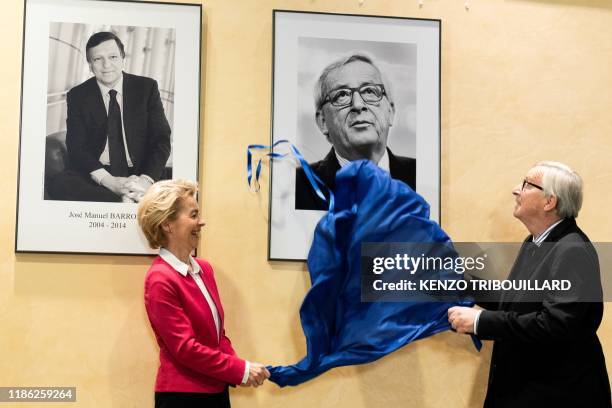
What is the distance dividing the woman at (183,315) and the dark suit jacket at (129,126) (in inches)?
8.7

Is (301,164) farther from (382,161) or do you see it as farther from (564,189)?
(564,189)

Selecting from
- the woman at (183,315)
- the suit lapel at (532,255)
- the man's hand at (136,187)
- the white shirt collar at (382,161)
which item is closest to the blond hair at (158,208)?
the woman at (183,315)

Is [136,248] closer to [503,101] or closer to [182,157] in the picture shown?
[182,157]

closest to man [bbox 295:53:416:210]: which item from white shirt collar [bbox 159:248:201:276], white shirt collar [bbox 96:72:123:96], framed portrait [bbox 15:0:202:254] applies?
framed portrait [bbox 15:0:202:254]

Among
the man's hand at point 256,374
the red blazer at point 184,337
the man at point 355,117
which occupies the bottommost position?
the man's hand at point 256,374

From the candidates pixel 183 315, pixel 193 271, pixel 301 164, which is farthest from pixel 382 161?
pixel 183 315

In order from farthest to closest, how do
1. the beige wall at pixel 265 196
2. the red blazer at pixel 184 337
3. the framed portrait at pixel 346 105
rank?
the framed portrait at pixel 346 105
the beige wall at pixel 265 196
the red blazer at pixel 184 337

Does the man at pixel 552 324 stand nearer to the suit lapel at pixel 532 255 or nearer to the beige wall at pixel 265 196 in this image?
the suit lapel at pixel 532 255

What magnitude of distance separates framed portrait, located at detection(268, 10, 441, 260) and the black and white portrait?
38 centimetres

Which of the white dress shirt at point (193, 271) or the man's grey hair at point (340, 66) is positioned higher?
the man's grey hair at point (340, 66)

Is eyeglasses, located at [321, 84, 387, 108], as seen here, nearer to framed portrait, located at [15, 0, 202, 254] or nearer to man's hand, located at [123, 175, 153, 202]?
framed portrait, located at [15, 0, 202, 254]

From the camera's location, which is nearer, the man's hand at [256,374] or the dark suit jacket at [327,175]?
the man's hand at [256,374]

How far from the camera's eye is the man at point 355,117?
2.29m

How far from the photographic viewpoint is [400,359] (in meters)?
2.29
